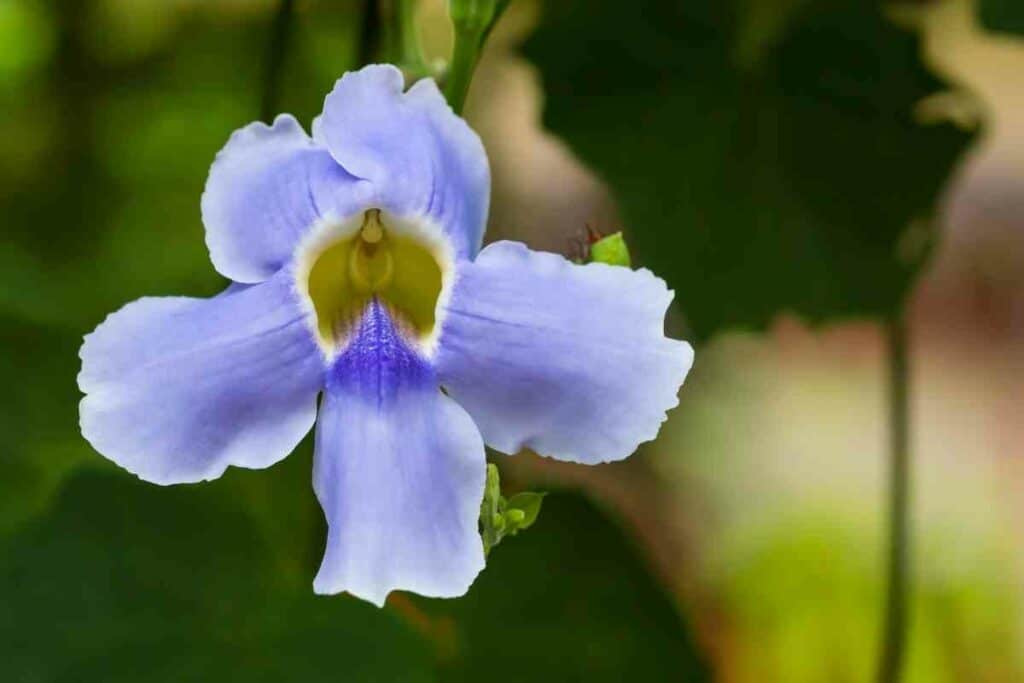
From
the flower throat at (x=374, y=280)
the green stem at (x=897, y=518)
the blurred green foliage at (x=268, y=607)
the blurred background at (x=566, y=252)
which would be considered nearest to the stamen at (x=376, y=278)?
the flower throat at (x=374, y=280)

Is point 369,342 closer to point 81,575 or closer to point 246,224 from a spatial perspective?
point 246,224

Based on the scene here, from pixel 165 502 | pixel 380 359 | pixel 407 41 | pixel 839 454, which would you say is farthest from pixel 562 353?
pixel 839 454

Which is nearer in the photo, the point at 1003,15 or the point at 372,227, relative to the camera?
the point at 372,227

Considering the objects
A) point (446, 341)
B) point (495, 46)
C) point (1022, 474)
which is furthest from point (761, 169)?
point (1022, 474)

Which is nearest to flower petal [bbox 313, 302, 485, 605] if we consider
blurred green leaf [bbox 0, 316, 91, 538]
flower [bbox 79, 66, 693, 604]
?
flower [bbox 79, 66, 693, 604]

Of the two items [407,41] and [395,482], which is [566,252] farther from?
[395,482]

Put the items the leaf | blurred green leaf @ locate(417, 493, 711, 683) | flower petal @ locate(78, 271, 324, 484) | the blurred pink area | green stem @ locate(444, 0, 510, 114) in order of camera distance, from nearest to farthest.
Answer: flower petal @ locate(78, 271, 324, 484) → green stem @ locate(444, 0, 510, 114) → the leaf → blurred green leaf @ locate(417, 493, 711, 683) → the blurred pink area

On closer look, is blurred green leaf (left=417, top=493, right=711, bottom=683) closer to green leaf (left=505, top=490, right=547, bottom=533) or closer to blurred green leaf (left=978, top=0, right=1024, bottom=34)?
green leaf (left=505, top=490, right=547, bottom=533)
